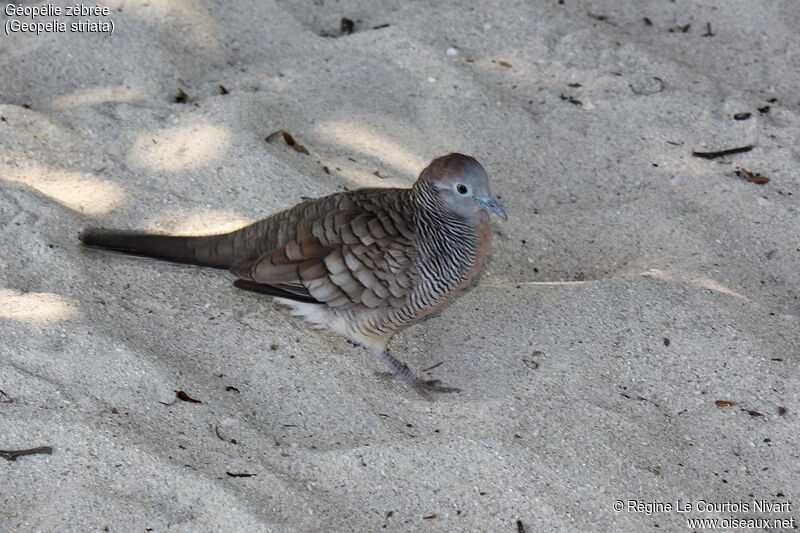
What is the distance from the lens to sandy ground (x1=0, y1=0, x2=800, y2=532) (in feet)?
9.95

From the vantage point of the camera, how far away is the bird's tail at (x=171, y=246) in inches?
144

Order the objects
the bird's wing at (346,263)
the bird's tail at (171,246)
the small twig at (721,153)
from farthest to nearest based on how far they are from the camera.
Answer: the small twig at (721,153), the bird's tail at (171,246), the bird's wing at (346,263)

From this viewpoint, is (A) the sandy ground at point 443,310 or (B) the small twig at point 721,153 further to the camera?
(B) the small twig at point 721,153

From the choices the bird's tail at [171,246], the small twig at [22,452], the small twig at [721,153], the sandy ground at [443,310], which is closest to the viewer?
the small twig at [22,452]

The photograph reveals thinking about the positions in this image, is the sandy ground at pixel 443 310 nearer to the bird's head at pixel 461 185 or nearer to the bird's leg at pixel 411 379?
the bird's leg at pixel 411 379

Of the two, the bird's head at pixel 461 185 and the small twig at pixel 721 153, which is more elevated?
the bird's head at pixel 461 185

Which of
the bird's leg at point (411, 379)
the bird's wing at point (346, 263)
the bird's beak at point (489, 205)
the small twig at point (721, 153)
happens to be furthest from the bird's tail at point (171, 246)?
the small twig at point (721, 153)

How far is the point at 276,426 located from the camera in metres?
3.29

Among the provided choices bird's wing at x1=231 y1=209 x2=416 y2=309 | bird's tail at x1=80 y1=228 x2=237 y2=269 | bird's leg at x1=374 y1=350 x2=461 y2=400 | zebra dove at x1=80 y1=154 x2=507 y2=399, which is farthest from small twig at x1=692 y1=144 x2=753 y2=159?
bird's tail at x1=80 y1=228 x2=237 y2=269

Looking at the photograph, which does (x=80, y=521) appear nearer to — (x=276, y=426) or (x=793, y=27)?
(x=276, y=426)

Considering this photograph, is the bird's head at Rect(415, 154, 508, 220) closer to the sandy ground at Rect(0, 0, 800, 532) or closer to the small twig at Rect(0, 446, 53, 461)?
the sandy ground at Rect(0, 0, 800, 532)

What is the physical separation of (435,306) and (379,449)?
27.4 inches

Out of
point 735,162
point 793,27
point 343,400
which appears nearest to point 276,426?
point 343,400

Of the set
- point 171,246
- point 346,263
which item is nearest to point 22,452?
point 171,246
